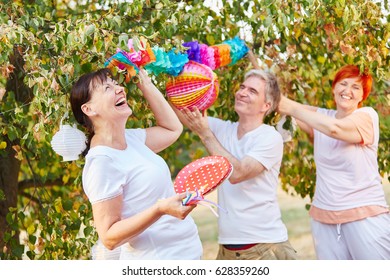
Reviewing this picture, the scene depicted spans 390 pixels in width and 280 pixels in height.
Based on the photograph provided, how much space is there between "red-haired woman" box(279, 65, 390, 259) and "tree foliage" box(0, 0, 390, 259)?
176mm

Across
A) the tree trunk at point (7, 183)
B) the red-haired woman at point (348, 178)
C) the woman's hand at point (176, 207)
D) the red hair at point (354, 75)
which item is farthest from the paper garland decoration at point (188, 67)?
the tree trunk at point (7, 183)

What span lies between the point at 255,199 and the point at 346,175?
57cm

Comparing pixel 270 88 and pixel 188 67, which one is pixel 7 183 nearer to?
pixel 188 67

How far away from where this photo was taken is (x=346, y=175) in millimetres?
3824

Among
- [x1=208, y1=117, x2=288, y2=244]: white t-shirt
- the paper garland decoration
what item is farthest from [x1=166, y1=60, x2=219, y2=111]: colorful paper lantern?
[x1=208, y1=117, x2=288, y2=244]: white t-shirt

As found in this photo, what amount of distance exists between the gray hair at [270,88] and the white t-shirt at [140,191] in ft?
3.51

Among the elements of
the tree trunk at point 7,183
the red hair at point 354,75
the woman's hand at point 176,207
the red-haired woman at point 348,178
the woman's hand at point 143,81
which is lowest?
the tree trunk at point 7,183

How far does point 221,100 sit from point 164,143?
4.14 feet

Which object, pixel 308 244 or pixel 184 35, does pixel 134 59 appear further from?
pixel 308 244

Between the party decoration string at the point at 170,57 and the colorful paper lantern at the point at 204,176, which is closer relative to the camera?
the colorful paper lantern at the point at 204,176

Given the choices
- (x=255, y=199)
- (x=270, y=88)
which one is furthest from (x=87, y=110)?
(x=270, y=88)

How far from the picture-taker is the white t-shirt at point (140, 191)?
258 centimetres

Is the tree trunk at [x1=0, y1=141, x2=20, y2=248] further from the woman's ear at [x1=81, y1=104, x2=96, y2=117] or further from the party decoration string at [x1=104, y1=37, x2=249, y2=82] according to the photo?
the woman's ear at [x1=81, y1=104, x2=96, y2=117]

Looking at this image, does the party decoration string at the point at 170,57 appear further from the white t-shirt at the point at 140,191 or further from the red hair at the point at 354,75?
the red hair at the point at 354,75
